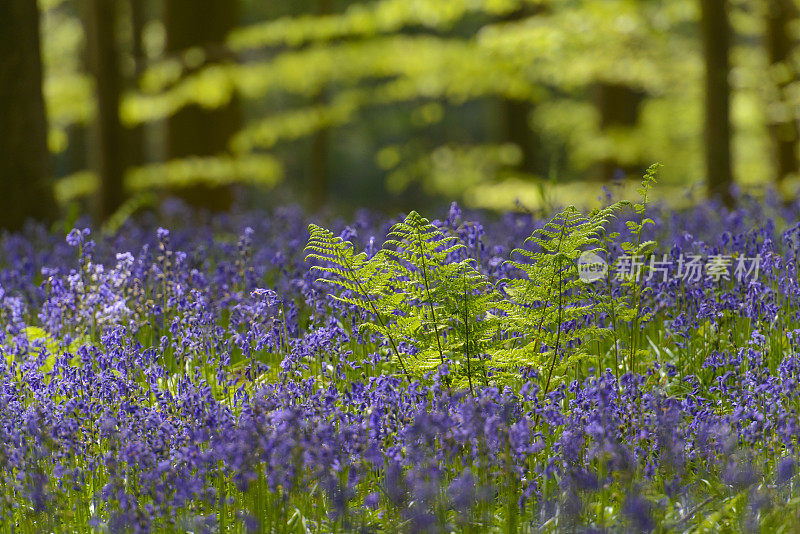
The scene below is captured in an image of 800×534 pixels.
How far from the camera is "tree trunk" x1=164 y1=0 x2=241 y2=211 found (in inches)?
472

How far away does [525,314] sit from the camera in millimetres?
3939

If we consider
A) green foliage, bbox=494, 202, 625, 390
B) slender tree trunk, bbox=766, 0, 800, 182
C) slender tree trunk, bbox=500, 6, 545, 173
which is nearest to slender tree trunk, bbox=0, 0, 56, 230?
green foliage, bbox=494, 202, 625, 390

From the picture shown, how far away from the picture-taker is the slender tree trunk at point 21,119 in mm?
7715

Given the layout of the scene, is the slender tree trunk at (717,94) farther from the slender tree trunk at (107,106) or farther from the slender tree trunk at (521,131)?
the slender tree trunk at (521,131)

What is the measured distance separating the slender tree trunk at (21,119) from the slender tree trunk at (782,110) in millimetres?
9740

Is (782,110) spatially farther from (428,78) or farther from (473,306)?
(473,306)

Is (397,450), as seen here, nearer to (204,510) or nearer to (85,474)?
(204,510)

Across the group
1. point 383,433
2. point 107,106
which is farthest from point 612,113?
point 383,433

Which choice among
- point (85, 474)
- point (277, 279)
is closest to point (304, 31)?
point (277, 279)

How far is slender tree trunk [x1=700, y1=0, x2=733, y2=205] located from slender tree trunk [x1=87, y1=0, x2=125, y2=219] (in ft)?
23.9

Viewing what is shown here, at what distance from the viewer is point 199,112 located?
12219 millimetres

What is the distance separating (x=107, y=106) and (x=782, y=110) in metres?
9.46

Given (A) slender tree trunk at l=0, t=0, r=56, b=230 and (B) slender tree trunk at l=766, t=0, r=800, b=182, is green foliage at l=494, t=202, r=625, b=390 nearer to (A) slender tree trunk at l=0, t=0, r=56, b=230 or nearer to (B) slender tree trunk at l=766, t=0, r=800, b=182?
(A) slender tree trunk at l=0, t=0, r=56, b=230

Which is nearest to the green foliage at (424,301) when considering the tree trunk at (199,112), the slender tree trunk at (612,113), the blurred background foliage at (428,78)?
the blurred background foliage at (428,78)
